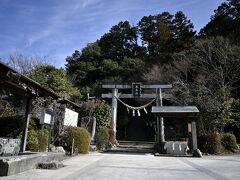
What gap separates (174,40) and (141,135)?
42.2 feet

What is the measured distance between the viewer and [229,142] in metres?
16.3

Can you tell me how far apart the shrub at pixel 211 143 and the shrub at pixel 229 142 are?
1018 millimetres

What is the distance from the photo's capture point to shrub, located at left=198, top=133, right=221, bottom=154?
15.5 m

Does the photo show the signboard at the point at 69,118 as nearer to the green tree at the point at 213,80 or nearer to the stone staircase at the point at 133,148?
the stone staircase at the point at 133,148

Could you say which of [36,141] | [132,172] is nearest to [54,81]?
[36,141]

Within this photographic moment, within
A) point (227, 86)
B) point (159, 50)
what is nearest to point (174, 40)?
point (159, 50)

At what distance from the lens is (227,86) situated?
68.2 ft

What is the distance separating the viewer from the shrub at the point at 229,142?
1625 cm

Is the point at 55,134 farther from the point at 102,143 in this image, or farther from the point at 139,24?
the point at 139,24

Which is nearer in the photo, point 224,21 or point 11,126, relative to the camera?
point 11,126

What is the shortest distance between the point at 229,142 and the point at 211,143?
63.8 inches

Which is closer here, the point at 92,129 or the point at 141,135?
the point at 92,129

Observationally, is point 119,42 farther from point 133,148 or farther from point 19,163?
point 19,163

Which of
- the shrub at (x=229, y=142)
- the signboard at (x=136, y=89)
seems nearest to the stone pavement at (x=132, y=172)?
the shrub at (x=229, y=142)
